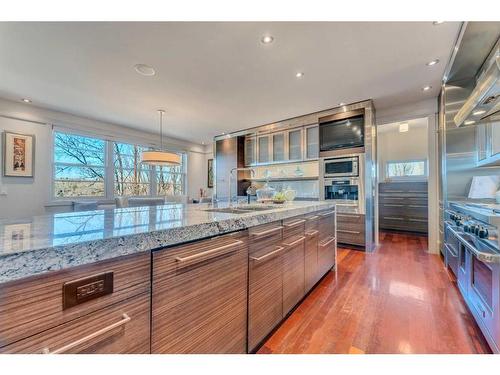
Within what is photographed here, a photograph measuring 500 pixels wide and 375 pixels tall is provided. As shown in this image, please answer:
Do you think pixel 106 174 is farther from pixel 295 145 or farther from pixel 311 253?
pixel 311 253

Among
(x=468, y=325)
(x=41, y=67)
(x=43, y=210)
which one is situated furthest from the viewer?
(x=43, y=210)

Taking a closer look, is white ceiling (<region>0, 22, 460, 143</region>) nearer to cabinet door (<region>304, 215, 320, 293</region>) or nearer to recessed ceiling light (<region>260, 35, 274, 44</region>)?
recessed ceiling light (<region>260, 35, 274, 44</region>)

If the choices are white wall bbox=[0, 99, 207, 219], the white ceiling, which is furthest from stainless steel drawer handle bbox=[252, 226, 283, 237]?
white wall bbox=[0, 99, 207, 219]

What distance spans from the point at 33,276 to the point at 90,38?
2.55 m

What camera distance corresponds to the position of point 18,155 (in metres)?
3.89

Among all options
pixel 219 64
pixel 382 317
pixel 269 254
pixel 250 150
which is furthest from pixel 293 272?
pixel 250 150

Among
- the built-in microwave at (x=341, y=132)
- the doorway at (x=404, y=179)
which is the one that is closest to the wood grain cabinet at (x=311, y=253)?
the built-in microwave at (x=341, y=132)

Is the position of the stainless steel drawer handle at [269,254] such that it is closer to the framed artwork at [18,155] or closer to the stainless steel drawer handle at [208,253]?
→ the stainless steel drawer handle at [208,253]

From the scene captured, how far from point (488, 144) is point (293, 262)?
259 centimetres

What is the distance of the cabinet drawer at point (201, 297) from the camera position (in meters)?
0.83
